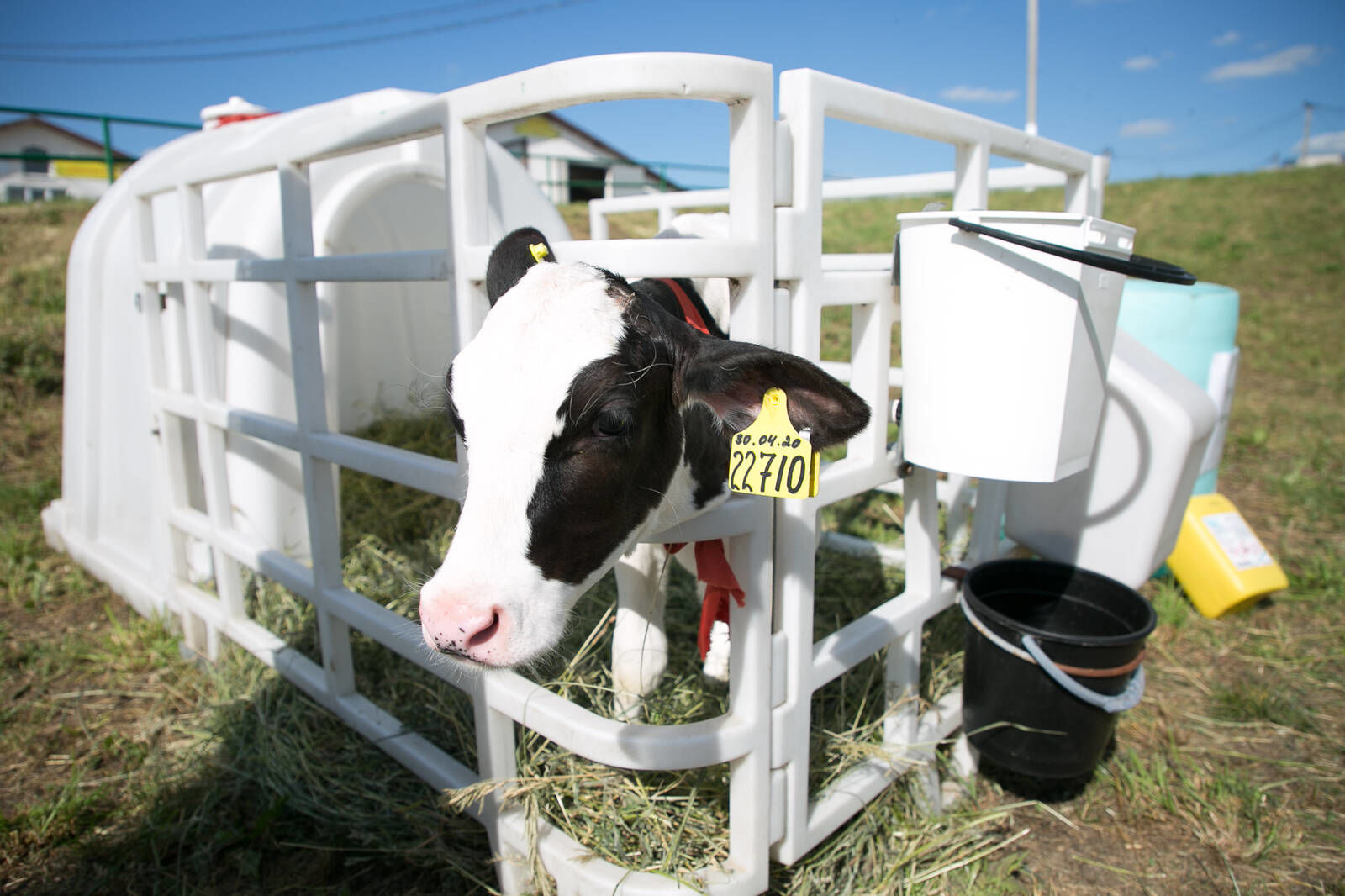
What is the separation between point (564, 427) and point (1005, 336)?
102 centimetres

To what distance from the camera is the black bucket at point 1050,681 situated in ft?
6.78

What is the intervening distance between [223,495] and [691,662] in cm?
180

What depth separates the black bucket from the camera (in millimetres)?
2066

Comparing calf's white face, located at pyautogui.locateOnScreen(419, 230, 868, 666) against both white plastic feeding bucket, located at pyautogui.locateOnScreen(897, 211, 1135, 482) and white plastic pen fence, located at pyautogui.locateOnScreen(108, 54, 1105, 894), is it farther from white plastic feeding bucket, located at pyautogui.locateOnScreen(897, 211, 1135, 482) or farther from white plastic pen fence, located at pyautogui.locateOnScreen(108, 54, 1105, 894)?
white plastic feeding bucket, located at pyautogui.locateOnScreen(897, 211, 1135, 482)

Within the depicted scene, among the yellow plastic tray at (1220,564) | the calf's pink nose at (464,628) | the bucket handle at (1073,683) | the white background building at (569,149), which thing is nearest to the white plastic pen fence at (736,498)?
the bucket handle at (1073,683)

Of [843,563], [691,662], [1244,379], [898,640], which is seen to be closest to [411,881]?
[691,662]

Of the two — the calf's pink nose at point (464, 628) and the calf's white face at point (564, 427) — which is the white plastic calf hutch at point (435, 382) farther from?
the calf's pink nose at point (464, 628)

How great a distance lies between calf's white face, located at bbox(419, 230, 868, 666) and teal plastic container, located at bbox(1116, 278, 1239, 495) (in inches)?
112

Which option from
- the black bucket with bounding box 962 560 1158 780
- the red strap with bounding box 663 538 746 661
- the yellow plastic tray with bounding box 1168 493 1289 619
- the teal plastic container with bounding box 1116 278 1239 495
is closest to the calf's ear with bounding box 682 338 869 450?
the red strap with bounding box 663 538 746 661

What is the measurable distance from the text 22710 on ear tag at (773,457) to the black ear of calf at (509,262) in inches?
24.4

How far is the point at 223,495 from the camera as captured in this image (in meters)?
2.92

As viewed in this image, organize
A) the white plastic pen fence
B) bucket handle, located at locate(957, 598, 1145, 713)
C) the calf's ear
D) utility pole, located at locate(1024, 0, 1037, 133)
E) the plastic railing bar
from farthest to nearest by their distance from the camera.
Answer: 1. utility pole, located at locate(1024, 0, 1037, 133)
2. bucket handle, located at locate(957, 598, 1145, 713)
3. the plastic railing bar
4. the white plastic pen fence
5. the calf's ear

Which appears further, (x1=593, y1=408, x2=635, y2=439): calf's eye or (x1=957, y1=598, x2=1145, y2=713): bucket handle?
(x1=957, y1=598, x2=1145, y2=713): bucket handle

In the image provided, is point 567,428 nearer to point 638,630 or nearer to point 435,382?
point 435,382
